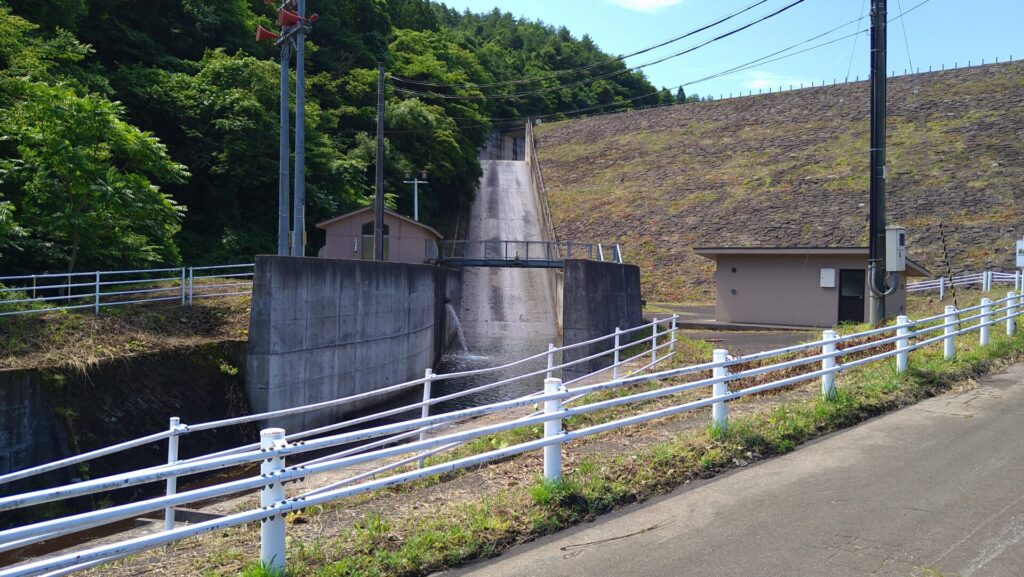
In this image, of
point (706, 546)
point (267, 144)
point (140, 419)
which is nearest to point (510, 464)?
point (706, 546)

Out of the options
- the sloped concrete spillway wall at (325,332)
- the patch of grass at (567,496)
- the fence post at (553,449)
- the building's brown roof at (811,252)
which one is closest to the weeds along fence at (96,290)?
the sloped concrete spillway wall at (325,332)

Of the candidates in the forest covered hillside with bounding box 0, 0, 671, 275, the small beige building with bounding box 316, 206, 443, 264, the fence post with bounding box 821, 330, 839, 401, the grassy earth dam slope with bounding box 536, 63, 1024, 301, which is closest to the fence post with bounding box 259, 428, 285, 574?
the fence post with bounding box 821, 330, 839, 401

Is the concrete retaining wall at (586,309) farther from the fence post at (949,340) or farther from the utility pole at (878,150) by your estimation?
the fence post at (949,340)

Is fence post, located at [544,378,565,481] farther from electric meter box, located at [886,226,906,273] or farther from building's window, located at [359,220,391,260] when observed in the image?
building's window, located at [359,220,391,260]

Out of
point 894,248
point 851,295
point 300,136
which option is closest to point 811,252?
point 851,295

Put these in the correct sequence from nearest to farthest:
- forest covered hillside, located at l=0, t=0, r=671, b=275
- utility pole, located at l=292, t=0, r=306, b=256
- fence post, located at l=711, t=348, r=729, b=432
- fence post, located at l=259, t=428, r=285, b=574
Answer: fence post, located at l=259, t=428, r=285, b=574, fence post, located at l=711, t=348, r=729, b=432, forest covered hillside, located at l=0, t=0, r=671, b=275, utility pole, located at l=292, t=0, r=306, b=256

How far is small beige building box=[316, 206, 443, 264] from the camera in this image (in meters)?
29.6

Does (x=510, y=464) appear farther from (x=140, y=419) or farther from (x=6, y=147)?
(x=6, y=147)

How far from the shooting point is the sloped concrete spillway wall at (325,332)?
16.4 meters

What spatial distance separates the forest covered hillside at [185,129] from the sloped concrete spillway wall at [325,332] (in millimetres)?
4747

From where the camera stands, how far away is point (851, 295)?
25.4 meters

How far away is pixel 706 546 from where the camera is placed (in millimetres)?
5188

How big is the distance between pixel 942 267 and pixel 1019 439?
32.3m

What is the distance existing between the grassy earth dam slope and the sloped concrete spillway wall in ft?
72.0
